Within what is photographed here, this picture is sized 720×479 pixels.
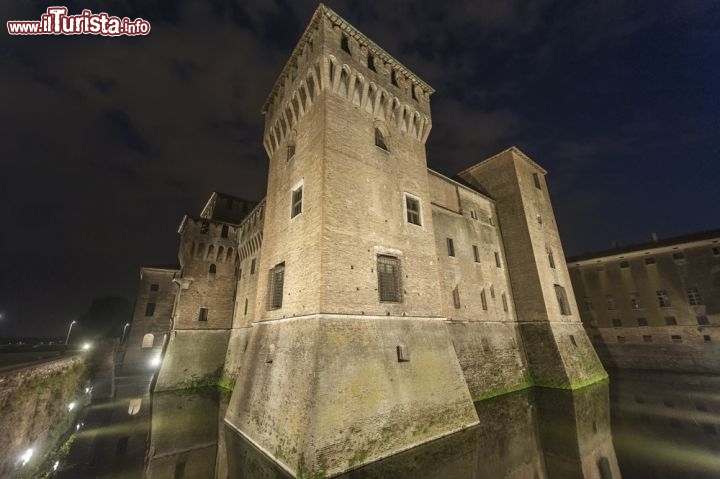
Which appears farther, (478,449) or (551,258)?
(551,258)

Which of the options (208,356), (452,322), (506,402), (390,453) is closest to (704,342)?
(506,402)

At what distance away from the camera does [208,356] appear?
67.7 ft

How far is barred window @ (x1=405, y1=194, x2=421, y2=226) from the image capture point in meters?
12.9

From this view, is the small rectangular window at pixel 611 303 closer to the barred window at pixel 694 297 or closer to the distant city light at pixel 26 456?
the barred window at pixel 694 297

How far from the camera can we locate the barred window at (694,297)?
2317 centimetres

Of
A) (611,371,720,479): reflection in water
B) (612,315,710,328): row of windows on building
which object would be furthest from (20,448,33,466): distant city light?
(612,315,710,328): row of windows on building

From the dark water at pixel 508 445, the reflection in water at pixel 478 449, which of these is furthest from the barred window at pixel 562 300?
the reflection in water at pixel 478 449

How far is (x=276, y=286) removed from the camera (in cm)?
1210

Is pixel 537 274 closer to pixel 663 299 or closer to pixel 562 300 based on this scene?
pixel 562 300

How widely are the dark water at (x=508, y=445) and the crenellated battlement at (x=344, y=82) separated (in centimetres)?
1306

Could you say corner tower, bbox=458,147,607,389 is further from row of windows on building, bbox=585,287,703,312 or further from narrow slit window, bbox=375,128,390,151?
narrow slit window, bbox=375,128,390,151

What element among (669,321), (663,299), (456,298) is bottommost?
(669,321)

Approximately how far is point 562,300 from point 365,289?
16.8 meters

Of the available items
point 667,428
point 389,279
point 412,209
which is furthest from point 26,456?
point 667,428
